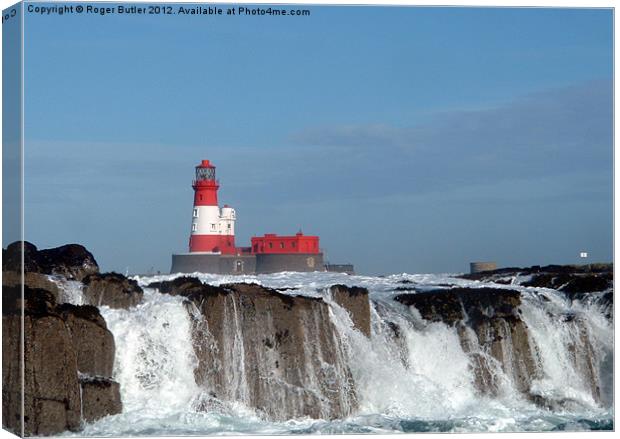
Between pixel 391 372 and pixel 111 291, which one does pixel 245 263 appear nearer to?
pixel 111 291

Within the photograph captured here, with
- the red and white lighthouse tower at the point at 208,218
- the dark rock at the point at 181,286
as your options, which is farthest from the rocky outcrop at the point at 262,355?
the red and white lighthouse tower at the point at 208,218

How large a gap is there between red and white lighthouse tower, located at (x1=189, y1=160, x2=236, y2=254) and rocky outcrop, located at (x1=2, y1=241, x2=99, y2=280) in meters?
1.31

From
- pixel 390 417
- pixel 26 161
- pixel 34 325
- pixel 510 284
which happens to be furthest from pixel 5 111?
pixel 510 284

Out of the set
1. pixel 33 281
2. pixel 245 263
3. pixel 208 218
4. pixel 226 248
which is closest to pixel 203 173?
pixel 208 218

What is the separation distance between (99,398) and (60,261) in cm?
170

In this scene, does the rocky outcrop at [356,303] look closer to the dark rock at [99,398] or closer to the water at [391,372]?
the water at [391,372]

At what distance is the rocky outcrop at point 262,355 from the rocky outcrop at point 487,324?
1.80m

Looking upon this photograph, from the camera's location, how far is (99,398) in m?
18.2

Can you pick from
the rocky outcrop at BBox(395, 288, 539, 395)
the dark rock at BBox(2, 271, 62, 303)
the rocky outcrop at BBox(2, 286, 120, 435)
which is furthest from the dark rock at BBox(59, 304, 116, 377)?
the rocky outcrop at BBox(395, 288, 539, 395)

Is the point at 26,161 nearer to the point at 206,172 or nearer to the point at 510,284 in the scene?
the point at 206,172

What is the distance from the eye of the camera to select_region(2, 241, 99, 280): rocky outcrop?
1760 cm

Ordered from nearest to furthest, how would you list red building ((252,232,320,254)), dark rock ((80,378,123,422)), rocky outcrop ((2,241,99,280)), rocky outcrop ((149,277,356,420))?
rocky outcrop ((2,241,99,280))
dark rock ((80,378,123,422))
red building ((252,232,320,254))
rocky outcrop ((149,277,356,420))

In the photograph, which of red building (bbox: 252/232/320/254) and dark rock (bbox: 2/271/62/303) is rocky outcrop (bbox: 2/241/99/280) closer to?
dark rock (bbox: 2/271/62/303)

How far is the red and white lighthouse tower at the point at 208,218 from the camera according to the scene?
59.9 ft
